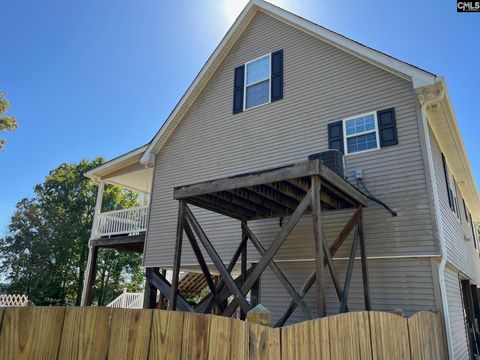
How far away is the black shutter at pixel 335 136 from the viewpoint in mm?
7999

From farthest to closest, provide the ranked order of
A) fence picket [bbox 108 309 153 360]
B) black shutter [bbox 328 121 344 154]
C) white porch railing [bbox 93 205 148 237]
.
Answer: white porch railing [bbox 93 205 148 237] → black shutter [bbox 328 121 344 154] → fence picket [bbox 108 309 153 360]

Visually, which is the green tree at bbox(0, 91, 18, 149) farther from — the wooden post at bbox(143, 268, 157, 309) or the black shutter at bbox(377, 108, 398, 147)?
the black shutter at bbox(377, 108, 398, 147)

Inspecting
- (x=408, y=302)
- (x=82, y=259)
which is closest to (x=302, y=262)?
(x=408, y=302)

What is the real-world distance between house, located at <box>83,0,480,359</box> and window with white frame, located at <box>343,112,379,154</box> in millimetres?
26

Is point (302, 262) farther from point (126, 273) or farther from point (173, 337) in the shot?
point (126, 273)

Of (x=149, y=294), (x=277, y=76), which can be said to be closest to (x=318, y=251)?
(x=277, y=76)

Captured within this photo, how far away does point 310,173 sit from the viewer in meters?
4.96

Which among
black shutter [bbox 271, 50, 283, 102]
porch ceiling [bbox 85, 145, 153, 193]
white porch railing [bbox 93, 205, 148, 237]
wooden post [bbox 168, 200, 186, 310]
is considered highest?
black shutter [bbox 271, 50, 283, 102]

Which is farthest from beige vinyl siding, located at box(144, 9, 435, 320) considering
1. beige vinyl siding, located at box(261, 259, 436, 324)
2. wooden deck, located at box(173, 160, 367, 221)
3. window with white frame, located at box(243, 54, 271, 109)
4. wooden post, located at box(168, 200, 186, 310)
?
wooden post, located at box(168, 200, 186, 310)

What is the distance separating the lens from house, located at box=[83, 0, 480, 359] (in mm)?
6359

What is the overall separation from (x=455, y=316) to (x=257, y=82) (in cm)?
721

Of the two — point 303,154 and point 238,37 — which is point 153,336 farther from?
point 238,37

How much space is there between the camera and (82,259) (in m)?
25.6

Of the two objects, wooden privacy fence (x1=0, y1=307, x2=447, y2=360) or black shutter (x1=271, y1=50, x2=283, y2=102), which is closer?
wooden privacy fence (x1=0, y1=307, x2=447, y2=360)
